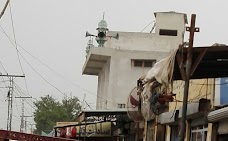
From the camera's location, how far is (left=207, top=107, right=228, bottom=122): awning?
980 centimetres

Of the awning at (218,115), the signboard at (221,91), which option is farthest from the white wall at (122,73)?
the awning at (218,115)

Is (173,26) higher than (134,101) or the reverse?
higher

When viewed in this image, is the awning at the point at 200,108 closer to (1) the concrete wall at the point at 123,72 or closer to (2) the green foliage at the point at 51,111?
(1) the concrete wall at the point at 123,72

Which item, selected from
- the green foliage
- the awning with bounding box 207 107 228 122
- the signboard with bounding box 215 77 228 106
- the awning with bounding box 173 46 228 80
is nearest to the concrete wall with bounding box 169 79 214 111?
the signboard with bounding box 215 77 228 106

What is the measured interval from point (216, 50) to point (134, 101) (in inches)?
304

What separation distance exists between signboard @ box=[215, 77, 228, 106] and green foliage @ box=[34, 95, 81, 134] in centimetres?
5645

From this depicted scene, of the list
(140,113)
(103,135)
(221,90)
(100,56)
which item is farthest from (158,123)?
(100,56)

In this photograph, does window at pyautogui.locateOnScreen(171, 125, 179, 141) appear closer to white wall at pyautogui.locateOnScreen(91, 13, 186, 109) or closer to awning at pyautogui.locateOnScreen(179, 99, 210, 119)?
awning at pyautogui.locateOnScreen(179, 99, 210, 119)

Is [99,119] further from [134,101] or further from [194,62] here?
[194,62]

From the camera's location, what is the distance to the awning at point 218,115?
9.80 metres

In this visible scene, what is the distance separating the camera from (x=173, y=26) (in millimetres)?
35969

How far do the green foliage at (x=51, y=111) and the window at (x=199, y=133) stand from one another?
179 feet

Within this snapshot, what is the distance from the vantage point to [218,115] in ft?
33.7

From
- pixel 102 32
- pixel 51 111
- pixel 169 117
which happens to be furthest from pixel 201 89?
pixel 51 111
